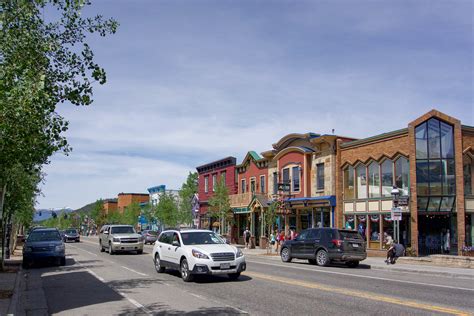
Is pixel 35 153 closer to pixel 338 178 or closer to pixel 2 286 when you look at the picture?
pixel 2 286

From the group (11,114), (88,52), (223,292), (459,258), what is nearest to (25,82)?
(11,114)

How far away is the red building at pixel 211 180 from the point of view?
4966 centimetres

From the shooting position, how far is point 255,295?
12.5 metres

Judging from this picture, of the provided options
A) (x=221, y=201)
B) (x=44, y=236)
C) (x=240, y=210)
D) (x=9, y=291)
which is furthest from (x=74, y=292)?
(x=221, y=201)

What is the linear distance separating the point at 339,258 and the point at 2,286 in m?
13.6

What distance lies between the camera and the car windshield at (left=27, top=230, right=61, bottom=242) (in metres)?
23.1

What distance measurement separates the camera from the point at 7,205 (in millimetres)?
25375

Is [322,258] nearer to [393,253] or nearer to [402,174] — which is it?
[393,253]

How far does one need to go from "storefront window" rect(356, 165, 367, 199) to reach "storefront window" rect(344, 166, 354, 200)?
1.81 ft

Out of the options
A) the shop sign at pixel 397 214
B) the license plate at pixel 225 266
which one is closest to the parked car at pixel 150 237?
the shop sign at pixel 397 214

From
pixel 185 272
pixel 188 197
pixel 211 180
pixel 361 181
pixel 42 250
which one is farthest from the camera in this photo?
pixel 188 197

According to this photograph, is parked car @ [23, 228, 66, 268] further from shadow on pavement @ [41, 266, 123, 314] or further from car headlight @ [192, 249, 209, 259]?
car headlight @ [192, 249, 209, 259]

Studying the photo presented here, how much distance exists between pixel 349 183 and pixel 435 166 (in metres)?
6.32

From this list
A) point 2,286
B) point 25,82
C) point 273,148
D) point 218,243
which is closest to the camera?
point 25,82
